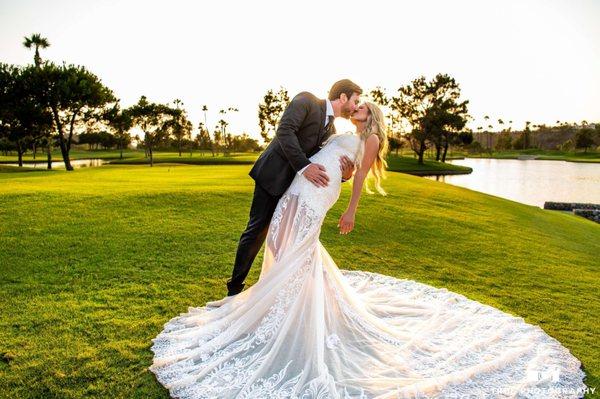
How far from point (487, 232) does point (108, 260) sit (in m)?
10.1

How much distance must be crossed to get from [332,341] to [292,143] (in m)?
2.06

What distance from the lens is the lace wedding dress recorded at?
360 cm

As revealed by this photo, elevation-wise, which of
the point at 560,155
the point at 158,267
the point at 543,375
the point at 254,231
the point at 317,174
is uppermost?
the point at 560,155

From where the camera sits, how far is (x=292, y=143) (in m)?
4.45

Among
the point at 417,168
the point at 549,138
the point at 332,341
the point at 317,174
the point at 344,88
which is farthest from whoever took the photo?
the point at 549,138

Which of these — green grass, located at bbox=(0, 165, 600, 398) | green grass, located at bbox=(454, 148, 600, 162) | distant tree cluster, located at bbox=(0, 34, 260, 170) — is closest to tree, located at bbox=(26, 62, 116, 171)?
distant tree cluster, located at bbox=(0, 34, 260, 170)

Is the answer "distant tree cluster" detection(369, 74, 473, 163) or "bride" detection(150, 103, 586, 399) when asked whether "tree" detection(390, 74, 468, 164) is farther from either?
"bride" detection(150, 103, 586, 399)

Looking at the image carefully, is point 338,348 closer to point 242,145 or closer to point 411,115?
point 411,115

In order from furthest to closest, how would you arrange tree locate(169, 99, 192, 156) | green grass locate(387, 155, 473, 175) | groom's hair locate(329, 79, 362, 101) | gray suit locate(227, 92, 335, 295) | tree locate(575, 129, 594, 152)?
tree locate(575, 129, 594, 152) → tree locate(169, 99, 192, 156) → green grass locate(387, 155, 473, 175) → groom's hair locate(329, 79, 362, 101) → gray suit locate(227, 92, 335, 295)

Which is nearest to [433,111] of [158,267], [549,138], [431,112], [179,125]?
[431,112]

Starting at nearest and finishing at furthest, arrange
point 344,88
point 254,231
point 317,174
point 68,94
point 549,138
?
point 317,174
point 344,88
point 254,231
point 68,94
point 549,138

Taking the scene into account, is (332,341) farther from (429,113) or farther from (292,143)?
(429,113)

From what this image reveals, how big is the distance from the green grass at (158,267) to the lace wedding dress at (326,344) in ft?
1.38

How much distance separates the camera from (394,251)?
9.23m
